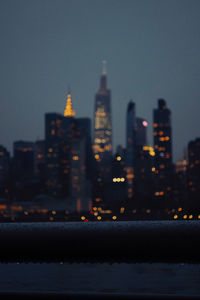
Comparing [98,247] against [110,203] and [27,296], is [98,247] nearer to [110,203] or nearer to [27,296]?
[27,296]

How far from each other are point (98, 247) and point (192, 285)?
1.33 m

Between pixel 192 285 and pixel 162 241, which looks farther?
pixel 192 285

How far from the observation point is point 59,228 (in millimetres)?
2242

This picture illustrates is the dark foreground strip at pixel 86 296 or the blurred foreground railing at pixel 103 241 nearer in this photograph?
the dark foreground strip at pixel 86 296

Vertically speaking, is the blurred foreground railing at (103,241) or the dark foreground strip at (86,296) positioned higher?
the blurred foreground railing at (103,241)

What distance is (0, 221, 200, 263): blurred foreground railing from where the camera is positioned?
2171mm

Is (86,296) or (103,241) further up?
(103,241)

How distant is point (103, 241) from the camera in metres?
2.22

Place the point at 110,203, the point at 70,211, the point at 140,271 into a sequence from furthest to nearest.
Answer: the point at 110,203
the point at 70,211
the point at 140,271

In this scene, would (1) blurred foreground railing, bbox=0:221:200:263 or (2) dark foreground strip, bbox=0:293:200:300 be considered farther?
(1) blurred foreground railing, bbox=0:221:200:263

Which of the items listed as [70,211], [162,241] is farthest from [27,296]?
[70,211]

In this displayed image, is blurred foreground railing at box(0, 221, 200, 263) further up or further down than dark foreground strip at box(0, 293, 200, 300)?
further up

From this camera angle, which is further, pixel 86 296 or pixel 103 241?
pixel 103 241

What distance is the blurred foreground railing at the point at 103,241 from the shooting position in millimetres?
2171
